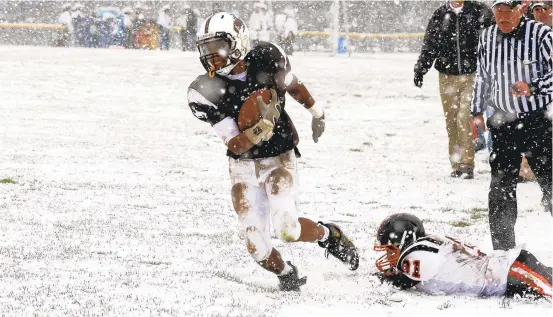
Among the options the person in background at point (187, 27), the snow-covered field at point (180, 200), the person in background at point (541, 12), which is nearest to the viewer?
the snow-covered field at point (180, 200)

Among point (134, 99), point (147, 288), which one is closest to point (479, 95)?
point (147, 288)

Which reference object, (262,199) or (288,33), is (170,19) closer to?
(288,33)

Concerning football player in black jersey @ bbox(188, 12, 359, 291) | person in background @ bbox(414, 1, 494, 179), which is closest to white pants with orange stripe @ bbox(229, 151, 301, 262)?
football player in black jersey @ bbox(188, 12, 359, 291)

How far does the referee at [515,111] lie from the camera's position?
6324 millimetres

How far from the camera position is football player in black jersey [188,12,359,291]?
17.4ft

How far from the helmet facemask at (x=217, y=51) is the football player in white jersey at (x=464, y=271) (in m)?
1.55

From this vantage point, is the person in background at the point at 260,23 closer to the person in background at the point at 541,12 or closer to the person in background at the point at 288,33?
the person in background at the point at 288,33

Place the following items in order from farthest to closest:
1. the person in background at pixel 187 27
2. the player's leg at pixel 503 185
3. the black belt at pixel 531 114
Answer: the person in background at pixel 187 27, the black belt at pixel 531 114, the player's leg at pixel 503 185

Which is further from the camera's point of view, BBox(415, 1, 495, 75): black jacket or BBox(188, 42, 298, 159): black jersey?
BBox(415, 1, 495, 75): black jacket

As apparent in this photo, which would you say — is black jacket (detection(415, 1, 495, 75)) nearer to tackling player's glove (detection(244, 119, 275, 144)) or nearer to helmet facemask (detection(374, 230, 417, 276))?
helmet facemask (detection(374, 230, 417, 276))

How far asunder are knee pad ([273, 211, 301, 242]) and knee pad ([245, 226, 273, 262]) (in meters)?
0.10

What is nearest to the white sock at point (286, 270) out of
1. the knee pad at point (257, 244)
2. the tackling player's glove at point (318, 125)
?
the knee pad at point (257, 244)

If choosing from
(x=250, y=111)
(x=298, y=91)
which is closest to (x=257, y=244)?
(x=250, y=111)

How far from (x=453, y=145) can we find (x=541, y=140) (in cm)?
422
